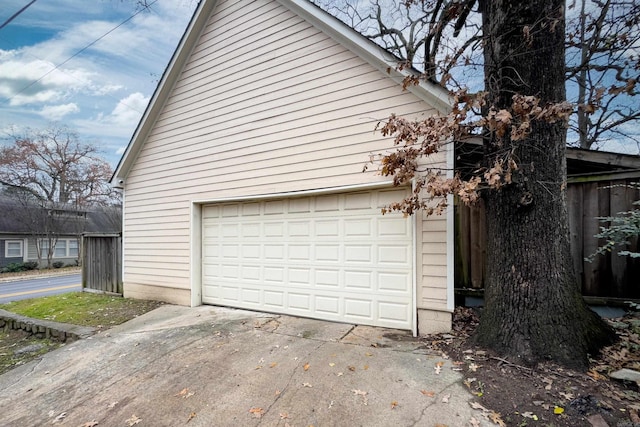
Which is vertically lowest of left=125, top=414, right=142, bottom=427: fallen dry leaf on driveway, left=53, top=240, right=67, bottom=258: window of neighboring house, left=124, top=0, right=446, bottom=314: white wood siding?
left=53, top=240, right=67, bottom=258: window of neighboring house

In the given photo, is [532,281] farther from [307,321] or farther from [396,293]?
[307,321]

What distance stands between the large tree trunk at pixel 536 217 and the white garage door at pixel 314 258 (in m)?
1.51

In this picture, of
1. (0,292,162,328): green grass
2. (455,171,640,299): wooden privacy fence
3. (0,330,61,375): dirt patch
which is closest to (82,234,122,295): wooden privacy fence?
(0,292,162,328): green grass

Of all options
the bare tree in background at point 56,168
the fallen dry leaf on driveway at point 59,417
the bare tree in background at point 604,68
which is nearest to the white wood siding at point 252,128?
the bare tree in background at point 604,68

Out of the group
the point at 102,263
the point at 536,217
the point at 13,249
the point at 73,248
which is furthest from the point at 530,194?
the point at 73,248

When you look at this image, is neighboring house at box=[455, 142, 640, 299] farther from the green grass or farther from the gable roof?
the green grass

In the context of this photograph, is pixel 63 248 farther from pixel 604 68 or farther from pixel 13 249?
pixel 604 68

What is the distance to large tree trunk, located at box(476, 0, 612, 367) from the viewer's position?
3166 millimetres

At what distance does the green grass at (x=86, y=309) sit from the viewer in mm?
6199

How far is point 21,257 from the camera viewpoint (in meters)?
20.6

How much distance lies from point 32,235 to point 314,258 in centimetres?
2494

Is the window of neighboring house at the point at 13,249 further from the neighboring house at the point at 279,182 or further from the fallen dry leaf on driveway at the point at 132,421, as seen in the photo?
the fallen dry leaf on driveway at the point at 132,421

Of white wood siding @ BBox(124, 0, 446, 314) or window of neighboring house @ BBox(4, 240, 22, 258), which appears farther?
window of neighboring house @ BBox(4, 240, 22, 258)

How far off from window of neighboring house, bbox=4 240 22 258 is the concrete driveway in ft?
73.3
